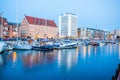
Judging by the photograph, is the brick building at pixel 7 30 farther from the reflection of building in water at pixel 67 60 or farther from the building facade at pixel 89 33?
the building facade at pixel 89 33

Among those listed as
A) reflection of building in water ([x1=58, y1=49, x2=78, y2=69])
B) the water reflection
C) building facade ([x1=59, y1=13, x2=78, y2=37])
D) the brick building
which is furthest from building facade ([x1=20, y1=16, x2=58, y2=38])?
the water reflection

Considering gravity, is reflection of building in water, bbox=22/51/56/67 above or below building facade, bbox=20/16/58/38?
below

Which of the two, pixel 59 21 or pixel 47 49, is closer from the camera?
pixel 47 49

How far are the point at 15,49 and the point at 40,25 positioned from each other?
167 ft

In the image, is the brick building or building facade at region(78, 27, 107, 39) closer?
the brick building

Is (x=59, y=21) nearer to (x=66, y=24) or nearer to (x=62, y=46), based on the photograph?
(x=66, y=24)

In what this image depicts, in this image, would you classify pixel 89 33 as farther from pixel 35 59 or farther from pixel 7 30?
pixel 35 59

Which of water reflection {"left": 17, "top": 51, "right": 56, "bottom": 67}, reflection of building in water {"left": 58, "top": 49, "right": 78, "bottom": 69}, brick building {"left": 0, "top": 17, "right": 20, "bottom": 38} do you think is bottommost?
reflection of building in water {"left": 58, "top": 49, "right": 78, "bottom": 69}

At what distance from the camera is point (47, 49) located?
38812 mm

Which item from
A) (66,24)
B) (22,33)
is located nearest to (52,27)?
(22,33)

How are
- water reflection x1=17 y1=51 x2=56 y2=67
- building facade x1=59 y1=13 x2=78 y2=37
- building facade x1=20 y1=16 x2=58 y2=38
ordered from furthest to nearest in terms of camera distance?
building facade x1=59 y1=13 x2=78 y2=37, building facade x1=20 y1=16 x2=58 y2=38, water reflection x1=17 y1=51 x2=56 y2=67

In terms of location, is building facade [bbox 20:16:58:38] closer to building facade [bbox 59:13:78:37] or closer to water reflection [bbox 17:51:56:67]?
building facade [bbox 59:13:78:37]

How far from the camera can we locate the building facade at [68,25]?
12438 cm

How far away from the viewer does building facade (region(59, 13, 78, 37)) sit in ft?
408
